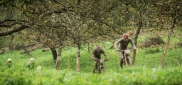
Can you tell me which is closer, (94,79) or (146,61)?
(94,79)

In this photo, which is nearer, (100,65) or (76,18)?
(76,18)

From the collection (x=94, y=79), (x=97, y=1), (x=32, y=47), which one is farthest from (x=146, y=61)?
(x=32, y=47)

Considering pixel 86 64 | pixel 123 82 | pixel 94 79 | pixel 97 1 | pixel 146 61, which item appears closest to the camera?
pixel 123 82

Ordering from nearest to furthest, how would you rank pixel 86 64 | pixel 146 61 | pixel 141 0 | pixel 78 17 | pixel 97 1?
pixel 78 17 → pixel 141 0 → pixel 97 1 → pixel 146 61 → pixel 86 64

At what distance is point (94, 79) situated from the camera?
5910 mm

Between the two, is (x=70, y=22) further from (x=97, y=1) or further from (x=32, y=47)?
(x=32, y=47)

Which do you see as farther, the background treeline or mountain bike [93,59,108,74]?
mountain bike [93,59,108,74]

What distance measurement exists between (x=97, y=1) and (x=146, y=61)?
6.94m

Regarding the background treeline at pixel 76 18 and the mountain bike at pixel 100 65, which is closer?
the background treeline at pixel 76 18

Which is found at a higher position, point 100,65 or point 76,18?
point 76,18

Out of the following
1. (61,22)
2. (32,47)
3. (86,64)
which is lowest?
(32,47)

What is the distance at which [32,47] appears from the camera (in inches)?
1678

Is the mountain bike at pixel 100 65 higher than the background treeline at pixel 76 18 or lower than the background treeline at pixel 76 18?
lower

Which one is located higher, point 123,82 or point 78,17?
point 78,17
